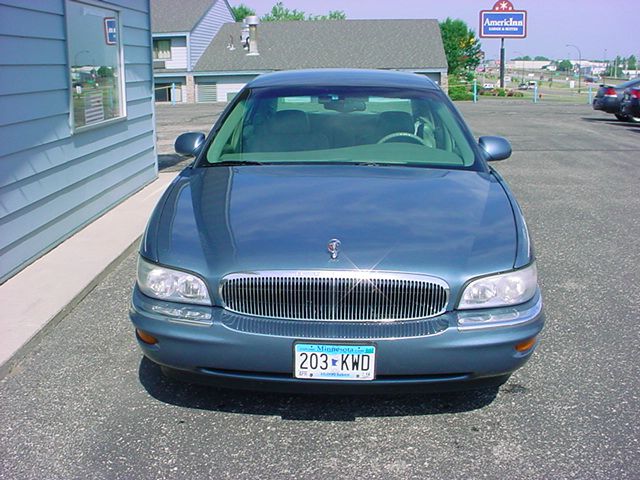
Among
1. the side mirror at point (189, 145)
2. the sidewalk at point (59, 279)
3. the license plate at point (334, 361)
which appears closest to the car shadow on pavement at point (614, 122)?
the sidewalk at point (59, 279)

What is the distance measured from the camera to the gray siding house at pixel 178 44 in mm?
44625

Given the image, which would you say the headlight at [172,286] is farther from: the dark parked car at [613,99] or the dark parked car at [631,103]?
the dark parked car at [613,99]

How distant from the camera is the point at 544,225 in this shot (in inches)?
296

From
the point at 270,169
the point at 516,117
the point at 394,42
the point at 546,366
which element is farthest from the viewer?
the point at 394,42

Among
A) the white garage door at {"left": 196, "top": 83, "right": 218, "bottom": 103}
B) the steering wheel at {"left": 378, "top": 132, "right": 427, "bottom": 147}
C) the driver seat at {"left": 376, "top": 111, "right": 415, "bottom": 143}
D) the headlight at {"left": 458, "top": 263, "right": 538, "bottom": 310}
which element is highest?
the white garage door at {"left": 196, "top": 83, "right": 218, "bottom": 103}

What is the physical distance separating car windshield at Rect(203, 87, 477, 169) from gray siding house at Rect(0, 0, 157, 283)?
1.91m

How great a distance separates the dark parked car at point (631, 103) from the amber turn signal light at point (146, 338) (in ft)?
64.0

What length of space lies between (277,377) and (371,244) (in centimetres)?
70

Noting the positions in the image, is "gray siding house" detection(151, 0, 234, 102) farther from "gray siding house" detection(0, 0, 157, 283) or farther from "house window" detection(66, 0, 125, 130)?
"house window" detection(66, 0, 125, 130)

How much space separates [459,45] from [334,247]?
267 feet

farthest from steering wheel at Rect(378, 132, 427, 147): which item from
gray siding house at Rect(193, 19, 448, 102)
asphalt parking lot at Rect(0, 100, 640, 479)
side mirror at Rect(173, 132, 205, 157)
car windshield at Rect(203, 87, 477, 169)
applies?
gray siding house at Rect(193, 19, 448, 102)

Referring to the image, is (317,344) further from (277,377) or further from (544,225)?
(544,225)

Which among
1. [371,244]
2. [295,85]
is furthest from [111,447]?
[295,85]

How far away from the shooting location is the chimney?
43719mm
